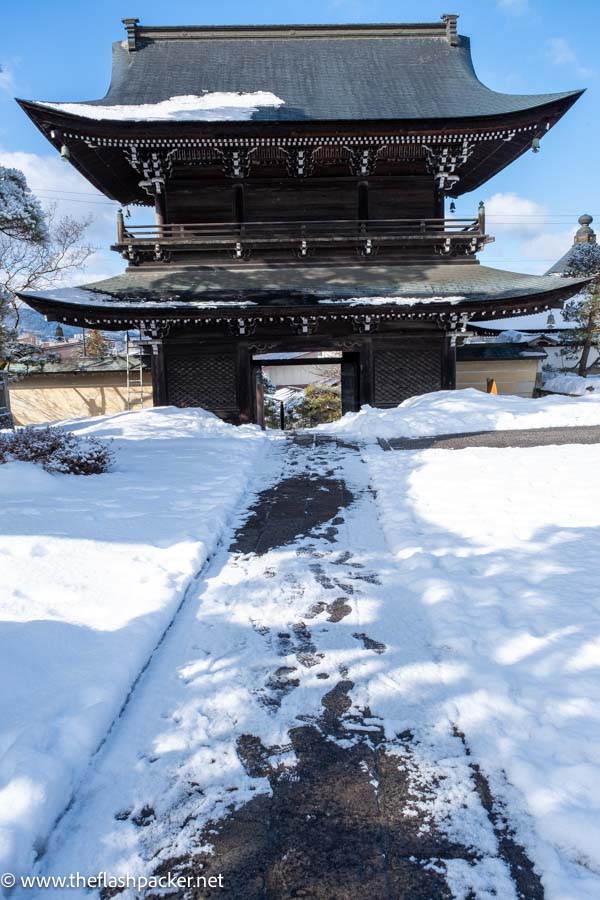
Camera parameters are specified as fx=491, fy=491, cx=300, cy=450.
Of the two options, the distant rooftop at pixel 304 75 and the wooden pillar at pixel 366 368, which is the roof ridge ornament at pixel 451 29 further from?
the wooden pillar at pixel 366 368

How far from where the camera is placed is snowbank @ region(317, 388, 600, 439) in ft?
29.9

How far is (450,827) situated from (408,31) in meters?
19.1

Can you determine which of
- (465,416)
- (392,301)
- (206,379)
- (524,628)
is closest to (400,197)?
(392,301)

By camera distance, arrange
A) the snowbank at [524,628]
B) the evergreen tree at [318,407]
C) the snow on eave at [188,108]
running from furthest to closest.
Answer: the evergreen tree at [318,407], the snow on eave at [188,108], the snowbank at [524,628]

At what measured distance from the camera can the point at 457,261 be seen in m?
12.1

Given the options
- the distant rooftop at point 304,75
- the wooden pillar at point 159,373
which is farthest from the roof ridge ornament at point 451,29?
the wooden pillar at point 159,373

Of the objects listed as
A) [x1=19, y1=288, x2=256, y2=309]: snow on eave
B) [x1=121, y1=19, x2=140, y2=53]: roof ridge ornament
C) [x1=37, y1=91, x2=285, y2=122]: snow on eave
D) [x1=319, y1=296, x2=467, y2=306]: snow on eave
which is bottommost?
[x1=319, y1=296, x2=467, y2=306]: snow on eave

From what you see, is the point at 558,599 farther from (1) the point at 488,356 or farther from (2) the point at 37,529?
(1) the point at 488,356

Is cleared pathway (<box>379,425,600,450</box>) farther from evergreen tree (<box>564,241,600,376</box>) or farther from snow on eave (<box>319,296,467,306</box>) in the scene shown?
evergreen tree (<box>564,241,600,376</box>)

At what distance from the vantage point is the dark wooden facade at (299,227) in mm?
10672

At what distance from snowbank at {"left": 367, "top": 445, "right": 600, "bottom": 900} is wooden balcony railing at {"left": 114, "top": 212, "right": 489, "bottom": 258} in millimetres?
8093

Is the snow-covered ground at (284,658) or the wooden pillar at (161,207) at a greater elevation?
the wooden pillar at (161,207)

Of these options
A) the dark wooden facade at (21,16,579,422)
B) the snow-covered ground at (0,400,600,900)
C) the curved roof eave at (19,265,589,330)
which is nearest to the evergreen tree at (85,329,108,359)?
the dark wooden facade at (21,16,579,422)

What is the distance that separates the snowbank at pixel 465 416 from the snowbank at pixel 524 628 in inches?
134
